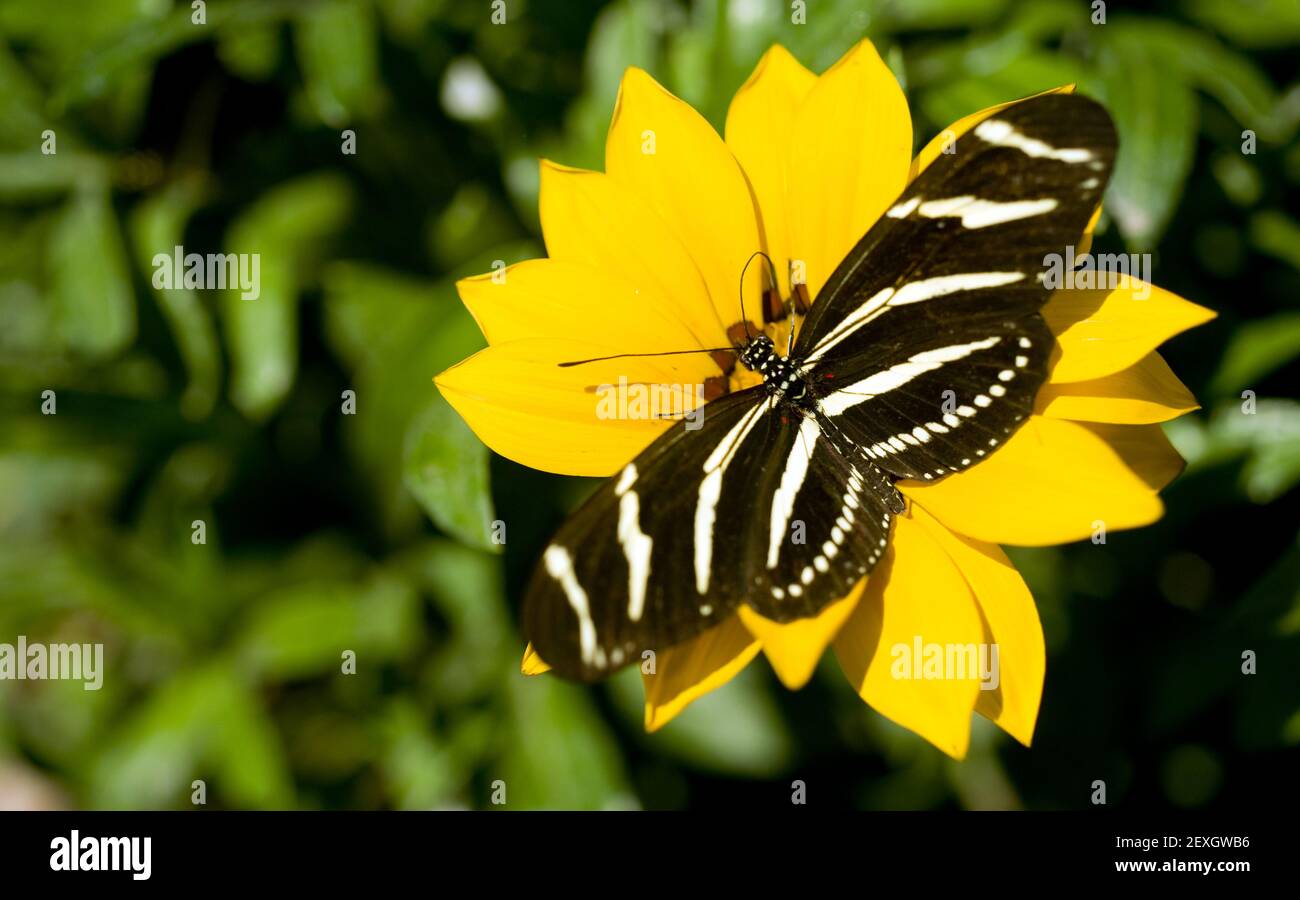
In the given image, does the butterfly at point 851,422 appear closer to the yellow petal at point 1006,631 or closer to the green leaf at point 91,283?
the yellow petal at point 1006,631

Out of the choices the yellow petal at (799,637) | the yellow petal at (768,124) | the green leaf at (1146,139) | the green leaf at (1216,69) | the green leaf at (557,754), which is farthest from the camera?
the green leaf at (557,754)

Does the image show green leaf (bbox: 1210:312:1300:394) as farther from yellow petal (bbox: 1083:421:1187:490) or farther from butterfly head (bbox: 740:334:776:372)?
butterfly head (bbox: 740:334:776:372)

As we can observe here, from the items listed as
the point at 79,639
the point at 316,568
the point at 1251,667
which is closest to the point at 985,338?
the point at 1251,667

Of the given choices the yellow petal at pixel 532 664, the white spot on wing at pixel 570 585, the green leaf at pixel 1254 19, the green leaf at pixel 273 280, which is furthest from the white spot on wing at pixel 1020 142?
the green leaf at pixel 273 280

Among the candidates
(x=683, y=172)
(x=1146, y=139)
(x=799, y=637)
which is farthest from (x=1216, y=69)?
(x=799, y=637)

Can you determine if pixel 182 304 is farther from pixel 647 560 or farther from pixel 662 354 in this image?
pixel 647 560
